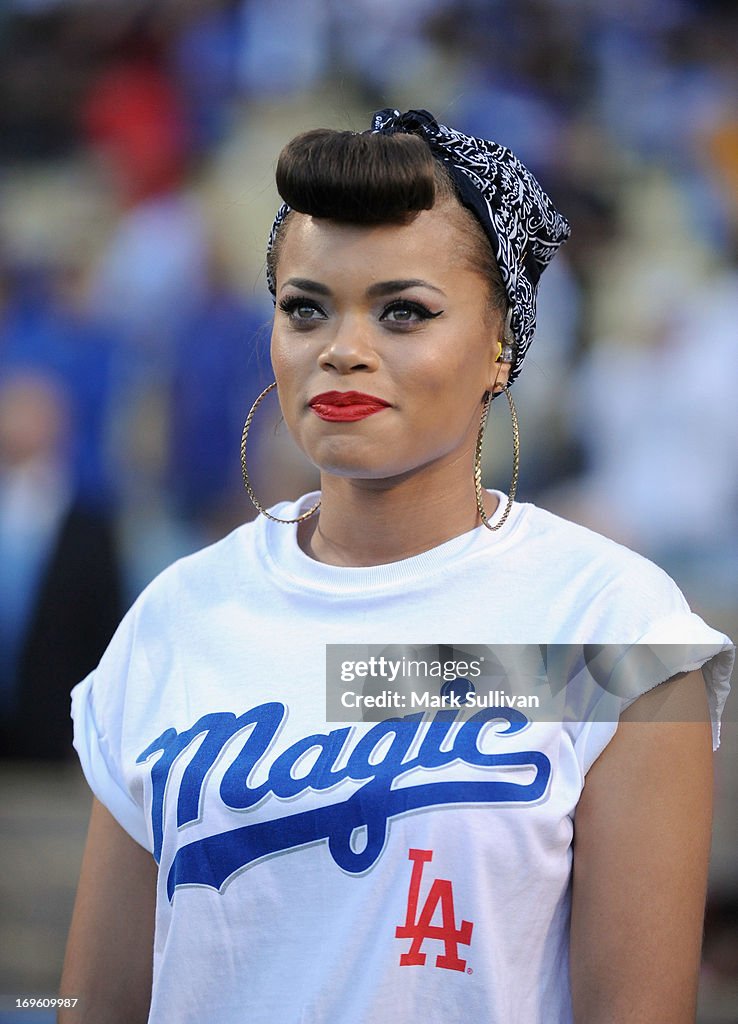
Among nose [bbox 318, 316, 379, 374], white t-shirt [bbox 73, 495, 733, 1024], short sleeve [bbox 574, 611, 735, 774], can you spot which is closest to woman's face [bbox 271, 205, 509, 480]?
nose [bbox 318, 316, 379, 374]

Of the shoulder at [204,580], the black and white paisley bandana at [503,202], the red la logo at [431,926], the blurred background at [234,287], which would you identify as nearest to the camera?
the red la logo at [431,926]

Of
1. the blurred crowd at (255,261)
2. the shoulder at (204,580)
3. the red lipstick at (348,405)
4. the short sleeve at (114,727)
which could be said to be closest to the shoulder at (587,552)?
the red lipstick at (348,405)

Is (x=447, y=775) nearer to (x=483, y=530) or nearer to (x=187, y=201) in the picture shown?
(x=483, y=530)

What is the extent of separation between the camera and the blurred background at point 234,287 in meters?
4.20

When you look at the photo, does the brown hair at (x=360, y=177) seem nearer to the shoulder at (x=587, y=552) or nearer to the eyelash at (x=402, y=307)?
the eyelash at (x=402, y=307)

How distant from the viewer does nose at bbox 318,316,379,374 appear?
165 centimetres

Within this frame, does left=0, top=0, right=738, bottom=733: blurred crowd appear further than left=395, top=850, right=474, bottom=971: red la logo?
Yes

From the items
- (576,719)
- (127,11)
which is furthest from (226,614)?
(127,11)

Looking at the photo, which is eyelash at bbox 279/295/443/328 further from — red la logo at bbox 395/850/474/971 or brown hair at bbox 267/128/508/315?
red la logo at bbox 395/850/474/971

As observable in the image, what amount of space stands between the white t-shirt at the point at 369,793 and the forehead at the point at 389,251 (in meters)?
0.37

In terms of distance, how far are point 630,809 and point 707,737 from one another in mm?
135

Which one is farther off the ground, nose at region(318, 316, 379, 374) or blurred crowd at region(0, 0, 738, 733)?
blurred crowd at region(0, 0, 738, 733)

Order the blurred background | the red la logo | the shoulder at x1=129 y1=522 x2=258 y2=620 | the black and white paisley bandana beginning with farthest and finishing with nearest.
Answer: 1. the blurred background
2. the shoulder at x1=129 y1=522 x2=258 y2=620
3. the black and white paisley bandana
4. the red la logo

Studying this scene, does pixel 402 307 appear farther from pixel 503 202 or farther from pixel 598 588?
pixel 598 588
